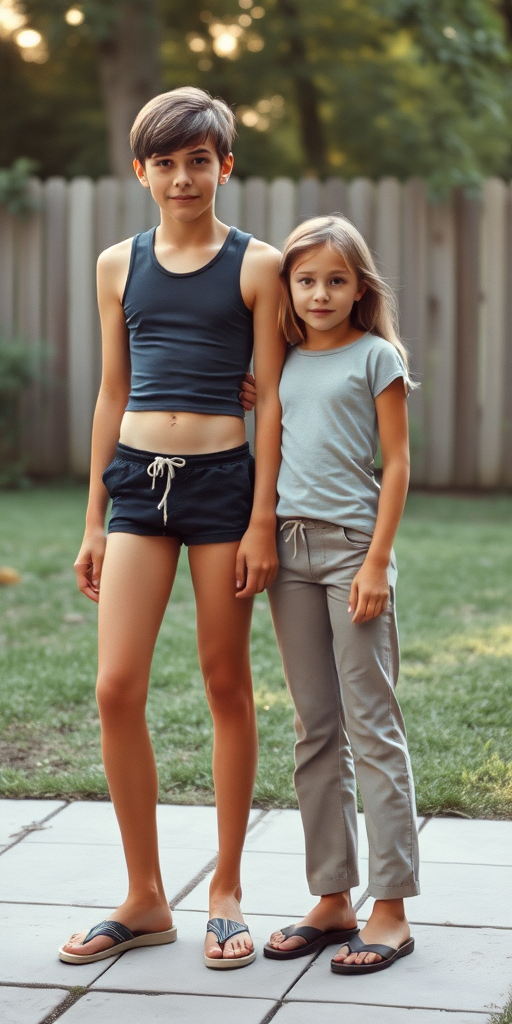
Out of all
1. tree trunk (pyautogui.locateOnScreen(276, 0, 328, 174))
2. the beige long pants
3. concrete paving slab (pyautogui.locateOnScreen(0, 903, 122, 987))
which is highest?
tree trunk (pyautogui.locateOnScreen(276, 0, 328, 174))

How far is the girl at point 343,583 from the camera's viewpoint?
8.45 feet

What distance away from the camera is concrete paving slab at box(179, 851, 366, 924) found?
282 cm

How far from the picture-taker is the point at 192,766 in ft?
12.3

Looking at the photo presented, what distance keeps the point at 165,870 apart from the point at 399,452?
1.23 m

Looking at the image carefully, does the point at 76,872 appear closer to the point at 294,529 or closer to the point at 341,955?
the point at 341,955

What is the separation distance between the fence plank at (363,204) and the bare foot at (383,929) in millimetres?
6807

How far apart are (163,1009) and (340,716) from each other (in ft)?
2.37

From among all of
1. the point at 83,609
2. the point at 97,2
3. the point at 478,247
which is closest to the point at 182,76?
the point at 97,2

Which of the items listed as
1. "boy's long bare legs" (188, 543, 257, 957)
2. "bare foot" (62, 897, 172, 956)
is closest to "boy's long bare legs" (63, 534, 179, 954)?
"bare foot" (62, 897, 172, 956)

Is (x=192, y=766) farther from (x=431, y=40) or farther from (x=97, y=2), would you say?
(x=97, y=2)

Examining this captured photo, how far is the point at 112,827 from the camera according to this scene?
3.37 meters

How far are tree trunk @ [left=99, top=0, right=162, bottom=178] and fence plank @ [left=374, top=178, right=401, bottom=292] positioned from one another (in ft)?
9.69

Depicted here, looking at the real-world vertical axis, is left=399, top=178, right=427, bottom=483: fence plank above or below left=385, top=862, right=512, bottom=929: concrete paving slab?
above

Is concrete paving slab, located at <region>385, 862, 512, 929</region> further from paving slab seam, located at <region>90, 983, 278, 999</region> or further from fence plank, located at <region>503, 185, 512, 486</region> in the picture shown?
fence plank, located at <region>503, 185, 512, 486</region>
